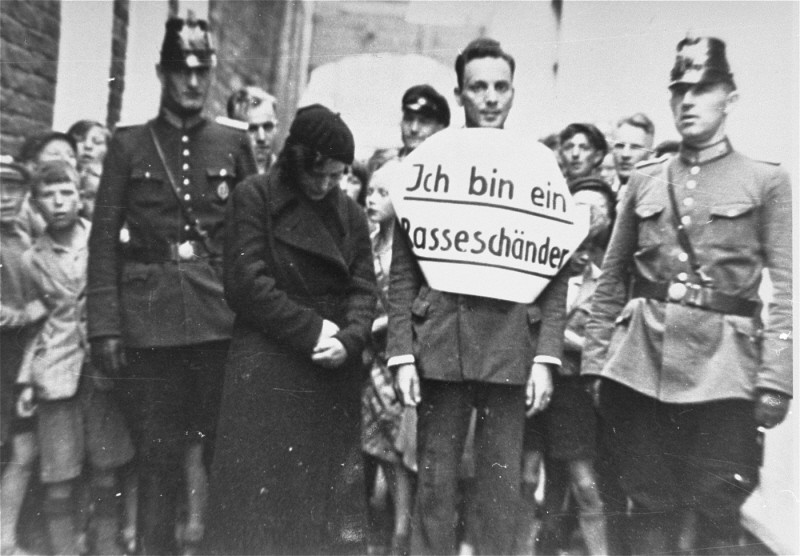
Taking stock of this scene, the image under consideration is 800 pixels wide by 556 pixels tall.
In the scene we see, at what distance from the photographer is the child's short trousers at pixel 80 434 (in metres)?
3.33

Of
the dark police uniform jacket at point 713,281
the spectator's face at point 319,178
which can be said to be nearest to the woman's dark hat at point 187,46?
the spectator's face at point 319,178

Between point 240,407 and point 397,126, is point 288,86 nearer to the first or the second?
point 397,126

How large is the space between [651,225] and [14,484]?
2.99 meters

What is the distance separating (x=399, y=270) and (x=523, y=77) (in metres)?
1.01

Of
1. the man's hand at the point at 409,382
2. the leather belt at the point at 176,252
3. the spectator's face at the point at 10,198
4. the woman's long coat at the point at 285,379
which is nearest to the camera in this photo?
the man's hand at the point at 409,382

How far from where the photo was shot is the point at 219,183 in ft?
10.8

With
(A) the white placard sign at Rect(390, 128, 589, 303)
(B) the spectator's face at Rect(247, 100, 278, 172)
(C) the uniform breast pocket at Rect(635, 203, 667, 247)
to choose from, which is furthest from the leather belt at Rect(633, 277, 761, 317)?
(B) the spectator's face at Rect(247, 100, 278, 172)

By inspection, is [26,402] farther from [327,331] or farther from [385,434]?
[385,434]

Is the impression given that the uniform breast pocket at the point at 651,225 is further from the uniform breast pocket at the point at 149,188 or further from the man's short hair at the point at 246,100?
the uniform breast pocket at the point at 149,188

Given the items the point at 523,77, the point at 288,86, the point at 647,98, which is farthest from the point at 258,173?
the point at 647,98

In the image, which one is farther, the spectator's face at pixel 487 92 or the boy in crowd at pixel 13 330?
the boy in crowd at pixel 13 330

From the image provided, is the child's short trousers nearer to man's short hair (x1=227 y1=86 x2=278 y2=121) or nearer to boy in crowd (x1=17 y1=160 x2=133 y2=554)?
boy in crowd (x1=17 y1=160 x2=133 y2=554)

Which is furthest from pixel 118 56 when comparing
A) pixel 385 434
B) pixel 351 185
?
pixel 385 434

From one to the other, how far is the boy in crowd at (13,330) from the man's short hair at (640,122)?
2.63 meters
